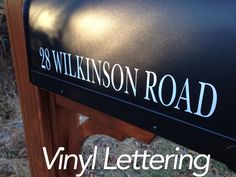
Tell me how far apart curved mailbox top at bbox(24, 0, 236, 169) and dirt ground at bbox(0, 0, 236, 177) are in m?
1.31

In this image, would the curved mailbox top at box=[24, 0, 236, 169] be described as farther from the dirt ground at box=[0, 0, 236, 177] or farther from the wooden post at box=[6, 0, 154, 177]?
the dirt ground at box=[0, 0, 236, 177]

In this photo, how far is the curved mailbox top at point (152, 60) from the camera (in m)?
0.56

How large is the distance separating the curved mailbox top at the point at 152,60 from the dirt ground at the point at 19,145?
1311 mm

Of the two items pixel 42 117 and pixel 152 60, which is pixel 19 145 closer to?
pixel 42 117

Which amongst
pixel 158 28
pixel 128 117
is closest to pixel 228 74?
pixel 158 28

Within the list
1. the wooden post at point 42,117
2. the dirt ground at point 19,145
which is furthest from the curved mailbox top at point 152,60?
the dirt ground at point 19,145

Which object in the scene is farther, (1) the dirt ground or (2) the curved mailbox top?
(1) the dirt ground

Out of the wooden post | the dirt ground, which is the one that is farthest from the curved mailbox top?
the dirt ground

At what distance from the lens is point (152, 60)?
0.66 meters

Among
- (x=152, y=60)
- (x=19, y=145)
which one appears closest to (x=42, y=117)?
(x=152, y=60)

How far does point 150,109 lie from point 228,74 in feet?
0.72

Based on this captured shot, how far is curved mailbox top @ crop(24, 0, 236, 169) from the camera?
565 millimetres

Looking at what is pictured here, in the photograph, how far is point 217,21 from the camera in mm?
552

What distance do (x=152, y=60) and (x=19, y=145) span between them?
7.23 ft
